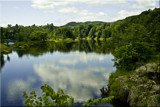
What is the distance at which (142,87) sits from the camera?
2519 centimetres

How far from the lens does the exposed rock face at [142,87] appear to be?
74.1 ft

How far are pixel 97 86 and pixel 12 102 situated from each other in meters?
19.9

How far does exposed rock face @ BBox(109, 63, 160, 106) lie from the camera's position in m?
22.6

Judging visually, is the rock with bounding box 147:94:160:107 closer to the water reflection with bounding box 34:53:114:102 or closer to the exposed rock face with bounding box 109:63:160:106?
the exposed rock face with bounding box 109:63:160:106

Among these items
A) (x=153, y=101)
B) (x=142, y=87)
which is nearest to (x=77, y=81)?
(x=142, y=87)

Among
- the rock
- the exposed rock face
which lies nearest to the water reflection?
the exposed rock face

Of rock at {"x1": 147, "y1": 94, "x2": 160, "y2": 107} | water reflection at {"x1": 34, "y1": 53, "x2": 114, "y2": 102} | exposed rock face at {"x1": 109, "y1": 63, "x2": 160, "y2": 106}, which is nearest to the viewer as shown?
rock at {"x1": 147, "y1": 94, "x2": 160, "y2": 107}

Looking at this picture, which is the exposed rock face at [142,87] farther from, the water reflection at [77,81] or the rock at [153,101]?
the water reflection at [77,81]

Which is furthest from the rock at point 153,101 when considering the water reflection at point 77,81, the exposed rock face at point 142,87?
the water reflection at point 77,81

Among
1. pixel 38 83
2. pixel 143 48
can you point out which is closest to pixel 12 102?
pixel 38 83

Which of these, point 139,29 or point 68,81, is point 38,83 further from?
point 139,29

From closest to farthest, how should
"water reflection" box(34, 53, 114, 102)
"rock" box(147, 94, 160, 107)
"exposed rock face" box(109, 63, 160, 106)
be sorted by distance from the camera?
"rock" box(147, 94, 160, 107), "exposed rock face" box(109, 63, 160, 106), "water reflection" box(34, 53, 114, 102)

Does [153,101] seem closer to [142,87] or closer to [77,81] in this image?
[142,87]

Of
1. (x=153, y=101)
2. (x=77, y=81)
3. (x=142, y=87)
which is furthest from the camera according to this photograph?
(x=77, y=81)
